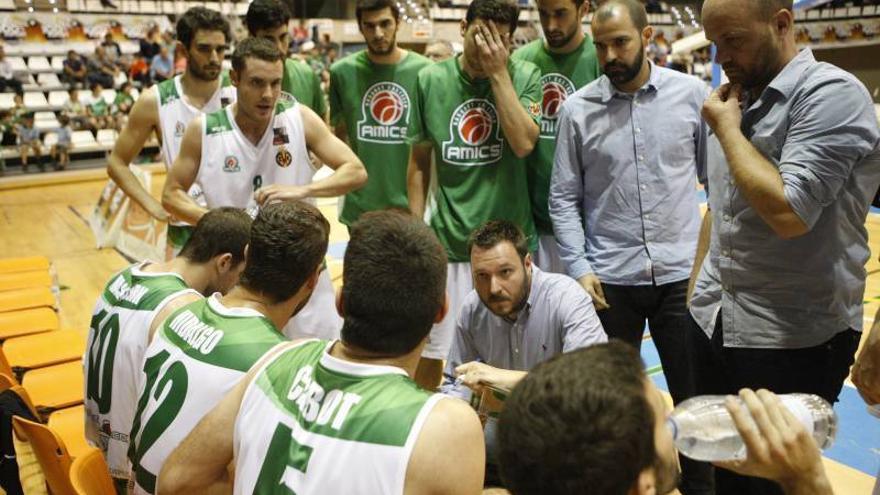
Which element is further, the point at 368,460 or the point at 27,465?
the point at 27,465

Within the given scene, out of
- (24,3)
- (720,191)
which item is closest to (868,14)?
(720,191)

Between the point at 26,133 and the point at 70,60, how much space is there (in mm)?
2540

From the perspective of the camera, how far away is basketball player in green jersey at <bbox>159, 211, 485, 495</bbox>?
5.28 ft

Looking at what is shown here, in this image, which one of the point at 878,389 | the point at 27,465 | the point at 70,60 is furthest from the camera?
the point at 70,60

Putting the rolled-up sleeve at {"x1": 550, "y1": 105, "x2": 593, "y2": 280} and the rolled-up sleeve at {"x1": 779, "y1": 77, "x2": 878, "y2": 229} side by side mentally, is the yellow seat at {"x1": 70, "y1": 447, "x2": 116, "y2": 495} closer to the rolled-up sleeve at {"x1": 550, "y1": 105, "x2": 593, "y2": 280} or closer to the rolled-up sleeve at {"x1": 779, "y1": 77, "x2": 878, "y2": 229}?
the rolled-up sleeve at {"x1": 550, "y1": 105, "x2": 593, "y2": 280}

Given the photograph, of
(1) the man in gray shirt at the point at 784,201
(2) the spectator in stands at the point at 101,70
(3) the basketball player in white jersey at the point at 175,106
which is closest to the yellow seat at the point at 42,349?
(3) the basketball player in white jersey at the point at 175,106

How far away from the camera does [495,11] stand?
3.69 m

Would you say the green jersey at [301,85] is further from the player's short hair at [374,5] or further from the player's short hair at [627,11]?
the player's short hair at [627,11]

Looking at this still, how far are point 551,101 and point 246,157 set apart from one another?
1522 millimetres

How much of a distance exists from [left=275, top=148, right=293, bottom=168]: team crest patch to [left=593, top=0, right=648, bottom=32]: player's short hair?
1556mm

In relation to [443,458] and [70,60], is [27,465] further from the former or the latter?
[70,60]

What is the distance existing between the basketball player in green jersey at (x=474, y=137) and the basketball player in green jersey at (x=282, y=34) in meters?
0.85

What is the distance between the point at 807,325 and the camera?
93.9 inches

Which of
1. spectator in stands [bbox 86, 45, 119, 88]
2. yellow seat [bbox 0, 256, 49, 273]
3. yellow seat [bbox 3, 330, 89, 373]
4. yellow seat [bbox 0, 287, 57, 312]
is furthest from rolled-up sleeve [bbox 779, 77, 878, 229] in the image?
spectator in stands [bbox 86, 45, 119, 88]
